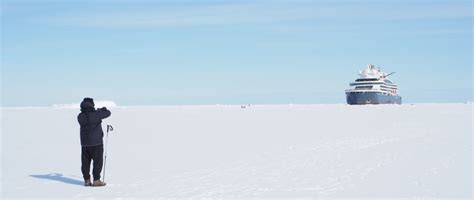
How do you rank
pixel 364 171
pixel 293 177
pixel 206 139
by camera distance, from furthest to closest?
1. pixel 206 139
2. pixel 364 171
3. pixel 293 177

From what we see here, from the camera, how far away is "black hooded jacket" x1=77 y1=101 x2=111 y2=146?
31.3ft

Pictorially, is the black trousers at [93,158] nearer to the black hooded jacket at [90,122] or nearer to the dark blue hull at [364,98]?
the black hooded jacket at [90,122]

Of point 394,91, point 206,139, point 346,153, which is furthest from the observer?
point 394,91

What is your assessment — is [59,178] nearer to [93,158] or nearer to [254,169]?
[93,158]

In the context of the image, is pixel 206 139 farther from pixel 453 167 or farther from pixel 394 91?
pixel 394 91

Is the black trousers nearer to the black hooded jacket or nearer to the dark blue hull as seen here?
the black hooded jacket

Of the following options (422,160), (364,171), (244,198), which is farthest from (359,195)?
(422,160)

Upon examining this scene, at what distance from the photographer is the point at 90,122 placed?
9547 mm

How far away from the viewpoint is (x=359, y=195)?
8.61 meters

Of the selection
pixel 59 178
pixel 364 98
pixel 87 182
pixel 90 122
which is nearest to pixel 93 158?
pixel 87 182

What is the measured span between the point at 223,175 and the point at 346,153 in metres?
4.82

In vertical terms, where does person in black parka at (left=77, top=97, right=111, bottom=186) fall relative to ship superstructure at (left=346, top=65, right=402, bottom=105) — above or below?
below

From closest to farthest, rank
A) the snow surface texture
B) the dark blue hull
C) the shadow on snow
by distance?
the snow surface texture
the shadow on snow
the dark blue hull

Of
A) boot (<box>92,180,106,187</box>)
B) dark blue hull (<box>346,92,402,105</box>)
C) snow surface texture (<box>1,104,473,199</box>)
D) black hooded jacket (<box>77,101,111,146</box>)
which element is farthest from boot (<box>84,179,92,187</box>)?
dark blue hull (<box>346,92,402,105</box>)
